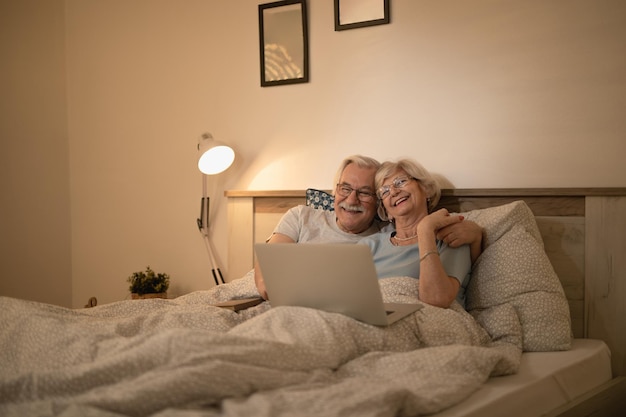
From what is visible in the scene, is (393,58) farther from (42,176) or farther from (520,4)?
(42,176)

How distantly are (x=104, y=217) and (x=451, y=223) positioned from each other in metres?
2.07

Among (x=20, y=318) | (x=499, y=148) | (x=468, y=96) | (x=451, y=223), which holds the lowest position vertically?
(x=20, y=318)

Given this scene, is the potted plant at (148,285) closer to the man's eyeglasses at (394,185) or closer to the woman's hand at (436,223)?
the man's eyeglasses at (394,185)

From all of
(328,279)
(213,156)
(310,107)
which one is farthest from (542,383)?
(213,156)

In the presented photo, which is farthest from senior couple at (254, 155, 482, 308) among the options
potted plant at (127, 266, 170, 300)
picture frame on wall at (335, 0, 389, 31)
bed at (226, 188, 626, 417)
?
potted plant at (127, 266, 170, 300)

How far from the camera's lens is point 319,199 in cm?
273

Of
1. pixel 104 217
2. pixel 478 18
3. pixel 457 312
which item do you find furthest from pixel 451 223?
pixel 104 217

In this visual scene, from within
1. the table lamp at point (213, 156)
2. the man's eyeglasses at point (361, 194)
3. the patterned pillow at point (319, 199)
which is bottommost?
the patterned pillow at point (319, 199)

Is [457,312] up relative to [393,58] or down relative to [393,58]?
down

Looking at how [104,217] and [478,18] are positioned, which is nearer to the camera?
[478,18]

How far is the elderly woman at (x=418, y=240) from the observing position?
1989 mm

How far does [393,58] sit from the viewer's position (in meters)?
2.71

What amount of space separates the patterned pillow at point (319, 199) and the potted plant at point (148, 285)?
2.78 ft

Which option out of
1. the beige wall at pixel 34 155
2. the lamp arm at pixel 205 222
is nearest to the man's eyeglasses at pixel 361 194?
the lamp arm at pixel 205 222
